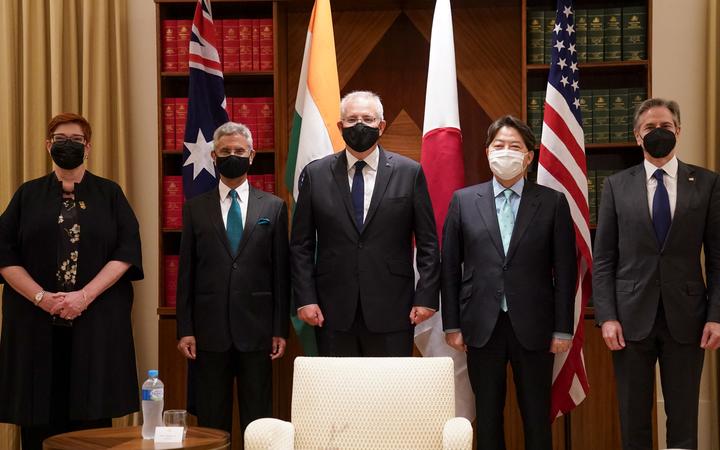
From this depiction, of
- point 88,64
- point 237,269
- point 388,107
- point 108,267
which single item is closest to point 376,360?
point 237,269

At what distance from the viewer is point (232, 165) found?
12.8ft

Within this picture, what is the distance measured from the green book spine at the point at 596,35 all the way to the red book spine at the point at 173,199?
239 centimetres

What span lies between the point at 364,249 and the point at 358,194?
0.24 metres

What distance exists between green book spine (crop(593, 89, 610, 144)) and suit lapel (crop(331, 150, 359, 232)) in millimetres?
1732

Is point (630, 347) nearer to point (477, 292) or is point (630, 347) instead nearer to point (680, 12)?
point (477, 292)

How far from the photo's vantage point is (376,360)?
314 cm

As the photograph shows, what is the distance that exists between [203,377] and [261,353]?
0.89 feet

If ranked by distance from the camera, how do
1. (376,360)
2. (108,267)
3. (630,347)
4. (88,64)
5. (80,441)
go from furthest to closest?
(88,64)
(108,267)
(630,347)
(376,360)
(80,441)

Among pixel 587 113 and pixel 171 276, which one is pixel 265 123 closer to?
pixel 171 276

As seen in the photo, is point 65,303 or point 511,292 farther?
point 65,303

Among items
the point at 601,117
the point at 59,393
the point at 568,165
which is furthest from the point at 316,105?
the point at 59,393

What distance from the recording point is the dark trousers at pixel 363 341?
3.68 m

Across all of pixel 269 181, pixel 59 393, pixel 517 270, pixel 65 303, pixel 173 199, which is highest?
pixel 269 181

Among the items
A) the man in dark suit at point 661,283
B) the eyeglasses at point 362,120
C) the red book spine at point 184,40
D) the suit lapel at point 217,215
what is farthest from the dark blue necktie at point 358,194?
the red book spine at point 184,40
